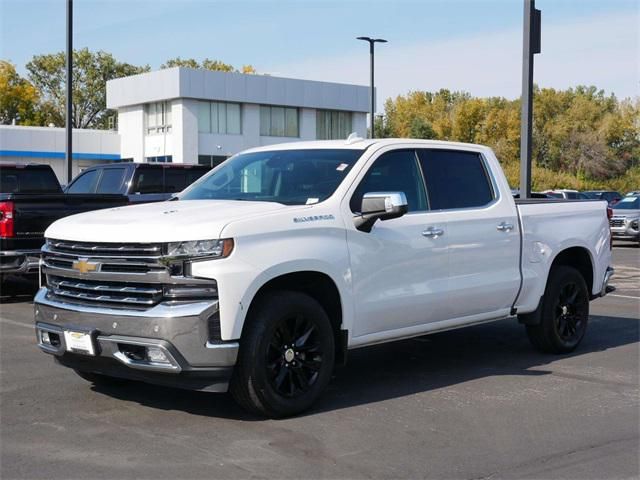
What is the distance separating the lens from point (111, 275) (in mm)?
6109

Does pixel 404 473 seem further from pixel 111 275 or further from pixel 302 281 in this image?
pixel 111 275

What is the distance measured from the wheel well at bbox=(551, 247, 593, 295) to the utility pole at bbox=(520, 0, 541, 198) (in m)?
5.29

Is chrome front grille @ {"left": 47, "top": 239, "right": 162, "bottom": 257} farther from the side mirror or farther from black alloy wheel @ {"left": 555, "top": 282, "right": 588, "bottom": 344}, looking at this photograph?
black alloy wheel @ {"left": 555, "top": 282, "right": 588, "bottom": 344}

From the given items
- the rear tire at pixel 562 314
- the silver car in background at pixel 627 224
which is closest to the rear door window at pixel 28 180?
the rear tire at pixel 562 314

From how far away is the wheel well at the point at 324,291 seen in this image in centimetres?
644

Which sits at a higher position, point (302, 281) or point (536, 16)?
point (536, 16)

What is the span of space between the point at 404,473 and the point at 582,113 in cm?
7972

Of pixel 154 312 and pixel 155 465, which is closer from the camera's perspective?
pixel 155 465

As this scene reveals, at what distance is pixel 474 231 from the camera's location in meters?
7.75

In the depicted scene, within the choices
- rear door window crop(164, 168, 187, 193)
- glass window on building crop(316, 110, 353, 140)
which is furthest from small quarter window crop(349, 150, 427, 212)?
glass window on building crop(316, 110, 353, 140)

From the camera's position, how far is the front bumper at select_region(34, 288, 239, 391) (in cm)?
583

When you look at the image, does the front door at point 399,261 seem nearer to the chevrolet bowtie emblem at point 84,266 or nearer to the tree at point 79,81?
the chevrolet bowtie emblem at point 84,266

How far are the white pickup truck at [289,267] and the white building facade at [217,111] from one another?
49670mm

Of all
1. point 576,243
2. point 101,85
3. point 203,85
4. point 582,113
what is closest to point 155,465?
point 576,243
